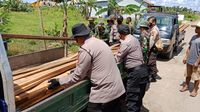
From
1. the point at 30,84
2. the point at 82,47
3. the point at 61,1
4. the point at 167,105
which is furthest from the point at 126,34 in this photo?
the point at 61,1

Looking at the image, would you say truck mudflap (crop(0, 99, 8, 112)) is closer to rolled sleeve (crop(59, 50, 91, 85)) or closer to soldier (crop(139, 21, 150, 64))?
rolled sleeve (crop(59, 50, 91, 85))

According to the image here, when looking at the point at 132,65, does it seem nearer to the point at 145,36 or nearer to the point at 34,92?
the point at 145,36

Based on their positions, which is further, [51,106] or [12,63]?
[12,63]

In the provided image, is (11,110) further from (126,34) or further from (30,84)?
(126,34)

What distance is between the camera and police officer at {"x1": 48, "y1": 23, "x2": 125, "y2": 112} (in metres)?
2.25

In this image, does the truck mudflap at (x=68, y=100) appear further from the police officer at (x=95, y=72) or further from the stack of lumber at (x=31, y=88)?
the stack of lumber at (x=31, y=88)

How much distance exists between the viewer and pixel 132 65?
327 centimetres

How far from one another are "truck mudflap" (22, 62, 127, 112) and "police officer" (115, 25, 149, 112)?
106 centimetres

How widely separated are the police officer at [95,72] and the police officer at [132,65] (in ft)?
2.49

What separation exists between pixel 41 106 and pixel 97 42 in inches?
43.8

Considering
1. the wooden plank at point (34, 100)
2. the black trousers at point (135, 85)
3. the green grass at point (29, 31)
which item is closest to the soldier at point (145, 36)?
the black trousers at point (135, 85)

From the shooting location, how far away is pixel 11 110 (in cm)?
153

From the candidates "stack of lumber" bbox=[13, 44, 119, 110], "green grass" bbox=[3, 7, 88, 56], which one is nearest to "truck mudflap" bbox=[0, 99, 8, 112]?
"stack of lumber" bbox=[13, 44, 119, 110]

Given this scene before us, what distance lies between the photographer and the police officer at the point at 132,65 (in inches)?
124
